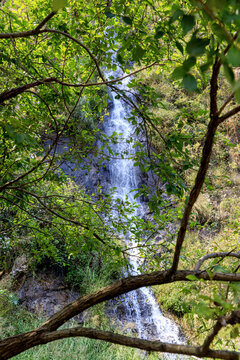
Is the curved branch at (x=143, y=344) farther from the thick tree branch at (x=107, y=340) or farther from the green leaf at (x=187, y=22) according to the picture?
the green leaf at (x=187, y=22)


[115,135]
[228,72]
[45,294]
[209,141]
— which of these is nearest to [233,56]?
[228,72]

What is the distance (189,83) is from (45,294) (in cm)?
653

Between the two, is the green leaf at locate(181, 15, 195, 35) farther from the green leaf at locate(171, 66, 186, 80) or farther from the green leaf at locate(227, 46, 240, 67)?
the green leaf at locate(227, 46, 240, 67)

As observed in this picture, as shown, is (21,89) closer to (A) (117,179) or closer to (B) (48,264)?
(B) (48,264)

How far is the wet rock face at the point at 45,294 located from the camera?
5.79 m

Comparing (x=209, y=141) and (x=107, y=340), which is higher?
(x=209, y=141)

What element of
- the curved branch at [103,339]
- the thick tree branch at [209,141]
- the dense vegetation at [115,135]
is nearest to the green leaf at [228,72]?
the dense vegetation at [115,135]

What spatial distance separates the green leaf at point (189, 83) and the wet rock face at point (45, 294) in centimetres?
602

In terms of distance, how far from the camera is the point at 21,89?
6.28 ft

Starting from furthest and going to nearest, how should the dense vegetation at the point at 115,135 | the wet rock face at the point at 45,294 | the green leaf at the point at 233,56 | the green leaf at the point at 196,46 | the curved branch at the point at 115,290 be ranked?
1. the wet rock face at the point at 45,294
2. the curved branch at the point at 115,290
3. the dense vegetation at the point at 115,135
4. the green leaf at the point at 196,46
5. the green leaf at the point at 233,56

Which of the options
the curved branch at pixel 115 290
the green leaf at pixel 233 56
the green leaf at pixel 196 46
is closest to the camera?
the green leaf at pixel 233 56

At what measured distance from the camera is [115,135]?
2.54 m

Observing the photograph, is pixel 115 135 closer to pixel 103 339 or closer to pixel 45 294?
pixel 103 339

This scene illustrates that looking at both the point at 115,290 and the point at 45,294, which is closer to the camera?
the point at 115,290
